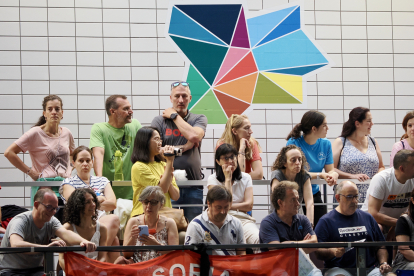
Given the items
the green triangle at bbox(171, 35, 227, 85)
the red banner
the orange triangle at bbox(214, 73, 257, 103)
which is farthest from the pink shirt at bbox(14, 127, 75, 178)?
the orange triangle at bbox(214, 73, 257, 103)

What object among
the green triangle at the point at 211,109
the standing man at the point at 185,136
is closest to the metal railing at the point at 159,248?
the standing man at the point at 185,136

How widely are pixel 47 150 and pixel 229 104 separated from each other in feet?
7.80

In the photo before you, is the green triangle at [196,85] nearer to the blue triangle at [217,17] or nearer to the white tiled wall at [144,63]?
the white tiled wall at [144,63]

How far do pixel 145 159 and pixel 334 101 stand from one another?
316 centimetres

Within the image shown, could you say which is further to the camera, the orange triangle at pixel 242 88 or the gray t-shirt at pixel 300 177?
the orange triangle at pixel 242 88

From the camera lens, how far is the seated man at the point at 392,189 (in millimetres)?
3766

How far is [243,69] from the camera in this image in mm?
5852

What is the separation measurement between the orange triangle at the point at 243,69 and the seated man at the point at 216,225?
9.02 ft

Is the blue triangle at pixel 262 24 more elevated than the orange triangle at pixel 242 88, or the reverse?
the blue triangle at pixel 262 24

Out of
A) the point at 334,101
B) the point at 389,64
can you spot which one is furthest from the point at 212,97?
the point at 389,64

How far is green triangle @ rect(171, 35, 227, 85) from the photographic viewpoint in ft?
19.1

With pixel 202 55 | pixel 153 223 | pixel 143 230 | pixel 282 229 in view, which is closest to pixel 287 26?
pixel 202 55

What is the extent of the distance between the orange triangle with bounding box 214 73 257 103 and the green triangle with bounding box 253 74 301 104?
0.07 metres

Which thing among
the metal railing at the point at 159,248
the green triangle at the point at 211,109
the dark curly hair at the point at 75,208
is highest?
the green triangle at the point at 211,109
